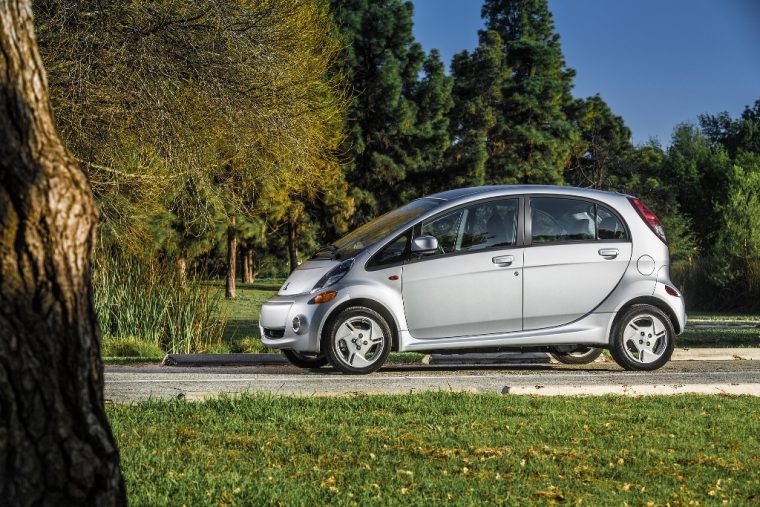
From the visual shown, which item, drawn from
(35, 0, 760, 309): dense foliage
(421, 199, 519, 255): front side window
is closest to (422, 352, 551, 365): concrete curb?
(421, 199, 519, 255): front side window

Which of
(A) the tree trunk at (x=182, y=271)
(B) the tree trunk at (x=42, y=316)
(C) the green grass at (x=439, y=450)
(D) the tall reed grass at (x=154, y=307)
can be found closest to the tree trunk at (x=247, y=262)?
(A) the tree trunk at (x=182, y=271)

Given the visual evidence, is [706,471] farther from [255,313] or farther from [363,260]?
[255,313]

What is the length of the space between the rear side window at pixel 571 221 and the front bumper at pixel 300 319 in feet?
7.13

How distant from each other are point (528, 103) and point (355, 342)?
1800 inches

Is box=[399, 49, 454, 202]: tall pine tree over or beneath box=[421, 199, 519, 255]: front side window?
over

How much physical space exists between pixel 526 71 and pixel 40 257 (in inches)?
2181

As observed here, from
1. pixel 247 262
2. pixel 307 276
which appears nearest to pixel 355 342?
pixel 307 276

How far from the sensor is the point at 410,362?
41.2 feet

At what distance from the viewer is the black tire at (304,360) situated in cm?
1123

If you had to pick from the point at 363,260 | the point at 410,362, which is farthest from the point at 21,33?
the point at 410,362

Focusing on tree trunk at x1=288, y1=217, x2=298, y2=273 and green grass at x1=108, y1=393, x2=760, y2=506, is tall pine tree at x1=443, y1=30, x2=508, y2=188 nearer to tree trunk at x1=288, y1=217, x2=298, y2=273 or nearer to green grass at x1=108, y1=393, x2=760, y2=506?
tree trunk at x1=288, y1=217, x2=298, y2=273

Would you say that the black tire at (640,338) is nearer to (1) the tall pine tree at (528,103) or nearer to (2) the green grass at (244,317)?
(2) the green grass at (244,317)

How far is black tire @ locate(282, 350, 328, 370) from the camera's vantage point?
11234mm

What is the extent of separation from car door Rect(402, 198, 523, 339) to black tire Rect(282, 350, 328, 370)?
125cm
